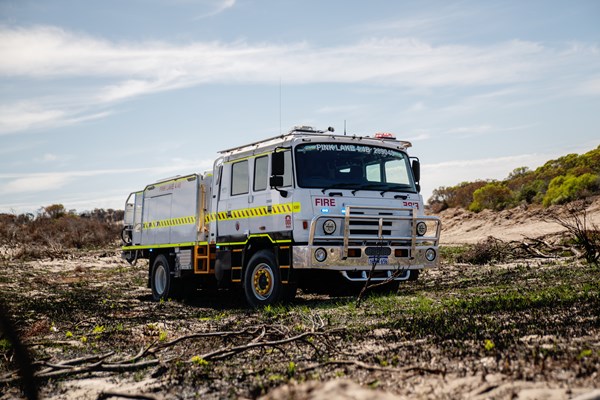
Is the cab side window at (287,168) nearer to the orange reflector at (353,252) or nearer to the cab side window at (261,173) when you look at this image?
the cab side window at (261,173)

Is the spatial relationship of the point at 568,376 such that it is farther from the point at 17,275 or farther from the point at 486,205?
the point at 486,205

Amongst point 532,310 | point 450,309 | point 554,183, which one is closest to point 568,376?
point 532,310

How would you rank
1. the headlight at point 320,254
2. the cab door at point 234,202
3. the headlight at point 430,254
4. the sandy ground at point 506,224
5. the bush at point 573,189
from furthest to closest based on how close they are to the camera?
the bush at point 573,189 → the sandy ground at point 506,224 → the cab door at point 234,202 → the headlight at point 430,254 → the headlight at point 320,254

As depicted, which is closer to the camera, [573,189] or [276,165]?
[276,165]

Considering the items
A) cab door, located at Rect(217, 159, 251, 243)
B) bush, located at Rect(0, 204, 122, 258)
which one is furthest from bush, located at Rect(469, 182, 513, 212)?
cab door, located at Rect(217, 159, 251, 243)

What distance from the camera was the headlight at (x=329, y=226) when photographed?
36.7ft

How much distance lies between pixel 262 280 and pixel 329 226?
1.69 metres

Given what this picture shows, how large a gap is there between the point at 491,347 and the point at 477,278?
844 centimetres

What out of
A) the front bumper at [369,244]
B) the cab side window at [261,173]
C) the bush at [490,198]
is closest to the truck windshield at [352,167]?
the front bumper at [369,244]

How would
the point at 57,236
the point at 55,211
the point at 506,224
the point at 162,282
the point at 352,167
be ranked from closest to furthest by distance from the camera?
the point at 352,167
the point at 162,282
the point at 506,224
the point at 57,236
the point at 55,211

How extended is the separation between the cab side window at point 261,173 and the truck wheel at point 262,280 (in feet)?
3.89

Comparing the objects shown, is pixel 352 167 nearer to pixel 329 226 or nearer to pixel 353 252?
pixel 329 226

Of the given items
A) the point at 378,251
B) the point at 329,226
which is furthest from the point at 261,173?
the point at 378,251

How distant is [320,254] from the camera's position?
1102 cm
